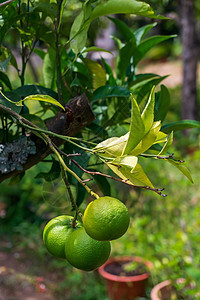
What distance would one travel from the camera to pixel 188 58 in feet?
16.0

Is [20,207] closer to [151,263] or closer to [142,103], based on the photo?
[151,263]

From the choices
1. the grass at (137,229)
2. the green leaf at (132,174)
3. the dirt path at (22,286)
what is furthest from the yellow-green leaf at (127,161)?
the dirt path at (22,286)

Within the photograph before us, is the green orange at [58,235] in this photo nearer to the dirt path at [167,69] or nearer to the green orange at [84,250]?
the green orange at [84,250]

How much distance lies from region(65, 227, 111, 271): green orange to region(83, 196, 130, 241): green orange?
0.11ft

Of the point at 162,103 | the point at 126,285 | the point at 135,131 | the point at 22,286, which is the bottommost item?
the point at 22,286

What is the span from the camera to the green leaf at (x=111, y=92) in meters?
0.61

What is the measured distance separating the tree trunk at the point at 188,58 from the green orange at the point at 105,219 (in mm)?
4617

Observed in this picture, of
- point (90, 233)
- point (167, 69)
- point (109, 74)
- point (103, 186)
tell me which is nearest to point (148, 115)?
point (90, 233)

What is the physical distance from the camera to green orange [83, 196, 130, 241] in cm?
39

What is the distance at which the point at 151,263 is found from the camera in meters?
1.99

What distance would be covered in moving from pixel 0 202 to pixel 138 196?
52.2 inches

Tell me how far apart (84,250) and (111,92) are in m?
0.29

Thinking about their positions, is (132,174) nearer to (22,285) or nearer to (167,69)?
(22,285)

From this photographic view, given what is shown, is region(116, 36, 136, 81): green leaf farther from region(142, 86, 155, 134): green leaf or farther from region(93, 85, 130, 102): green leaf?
region(142, 86, 155, 134): green leaf
